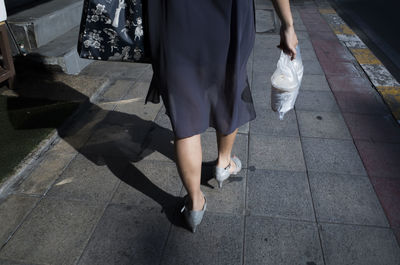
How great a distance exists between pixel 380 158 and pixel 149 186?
171 centimetres

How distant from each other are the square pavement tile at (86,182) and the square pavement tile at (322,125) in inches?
62.7

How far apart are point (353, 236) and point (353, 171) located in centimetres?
63

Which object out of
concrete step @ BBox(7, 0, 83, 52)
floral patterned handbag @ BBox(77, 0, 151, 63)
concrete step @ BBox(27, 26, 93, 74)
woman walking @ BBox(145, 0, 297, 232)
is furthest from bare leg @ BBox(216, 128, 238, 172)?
concrete step @ BBox(7, 0, 83, 52)

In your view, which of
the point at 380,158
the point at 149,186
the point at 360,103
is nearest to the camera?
the point at 149,186

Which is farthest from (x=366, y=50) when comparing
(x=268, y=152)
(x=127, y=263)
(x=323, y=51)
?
(x=127, y=263)

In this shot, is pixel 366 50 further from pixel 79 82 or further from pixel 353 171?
pixel 79 82

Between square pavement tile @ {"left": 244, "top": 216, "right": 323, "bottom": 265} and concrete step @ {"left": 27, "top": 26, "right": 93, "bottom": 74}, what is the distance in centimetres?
280

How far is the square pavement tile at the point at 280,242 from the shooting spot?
184cm

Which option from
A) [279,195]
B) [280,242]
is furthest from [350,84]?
[280,242]

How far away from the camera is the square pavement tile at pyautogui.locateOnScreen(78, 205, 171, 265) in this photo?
6.09ft

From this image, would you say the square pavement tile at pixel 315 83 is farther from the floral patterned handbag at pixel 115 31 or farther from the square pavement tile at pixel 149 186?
the floral patterned handbag at pixel 115 31

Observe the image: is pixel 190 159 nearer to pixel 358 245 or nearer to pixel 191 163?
pixel 191 163

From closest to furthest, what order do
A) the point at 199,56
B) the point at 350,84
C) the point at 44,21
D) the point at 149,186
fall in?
the point at 199,56, the point at 149,186, the point at 350,84, the point at 44,21

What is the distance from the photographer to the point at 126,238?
6.47 ft
